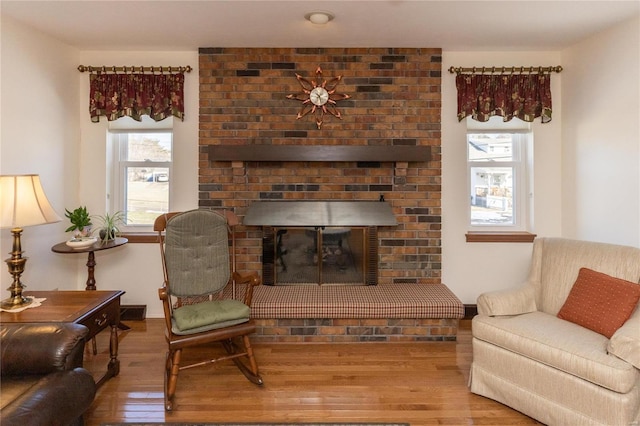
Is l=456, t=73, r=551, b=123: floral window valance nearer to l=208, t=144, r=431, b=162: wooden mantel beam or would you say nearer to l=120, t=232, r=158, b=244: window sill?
l=208, t=144, r=431, b=162: wooden mantel beam

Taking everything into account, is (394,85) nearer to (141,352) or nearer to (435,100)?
(435,100)

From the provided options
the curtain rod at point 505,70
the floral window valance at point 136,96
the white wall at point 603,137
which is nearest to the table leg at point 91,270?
the floral window valance at point 136,96

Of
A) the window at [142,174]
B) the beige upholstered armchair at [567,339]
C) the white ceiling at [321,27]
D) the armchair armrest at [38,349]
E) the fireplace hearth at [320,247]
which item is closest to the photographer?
the armchair armrest at [38,349]

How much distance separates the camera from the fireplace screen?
137 inches

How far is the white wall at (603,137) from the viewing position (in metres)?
2.81

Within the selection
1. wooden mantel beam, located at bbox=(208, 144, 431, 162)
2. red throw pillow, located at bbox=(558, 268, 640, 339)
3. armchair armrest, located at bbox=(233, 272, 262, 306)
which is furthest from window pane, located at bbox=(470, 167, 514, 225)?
armchair armrest, located at bbox=(233, 272, 262, 306)

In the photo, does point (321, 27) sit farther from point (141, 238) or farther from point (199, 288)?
point (141, 238)

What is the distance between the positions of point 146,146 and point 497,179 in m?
3.37

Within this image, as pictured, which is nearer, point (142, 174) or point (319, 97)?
point (319, 97)

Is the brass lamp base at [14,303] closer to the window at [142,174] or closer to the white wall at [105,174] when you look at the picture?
the white wall at [105,174]

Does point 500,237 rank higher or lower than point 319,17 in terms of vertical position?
lower

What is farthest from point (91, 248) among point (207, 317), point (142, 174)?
point (207, 317)

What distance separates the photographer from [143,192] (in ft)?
12.3

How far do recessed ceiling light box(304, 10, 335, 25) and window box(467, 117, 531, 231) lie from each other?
176cm
